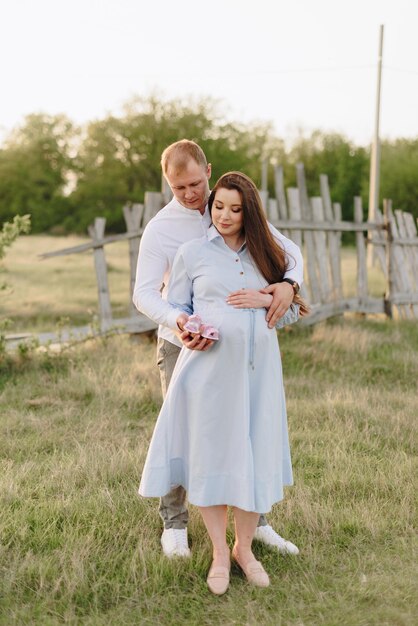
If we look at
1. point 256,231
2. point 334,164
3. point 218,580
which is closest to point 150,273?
point 256,231

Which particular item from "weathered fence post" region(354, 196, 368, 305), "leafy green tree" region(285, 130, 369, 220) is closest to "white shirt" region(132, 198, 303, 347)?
"weathered fence post" region(354, 196, 368, 305)

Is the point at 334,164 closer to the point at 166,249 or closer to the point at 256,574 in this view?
the point at 166,249

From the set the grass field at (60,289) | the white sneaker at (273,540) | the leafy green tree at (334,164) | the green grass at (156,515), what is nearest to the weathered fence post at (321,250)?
the grass field at (60,289)

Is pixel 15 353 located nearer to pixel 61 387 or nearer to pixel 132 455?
pixel 61 387

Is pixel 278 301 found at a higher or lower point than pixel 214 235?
lower

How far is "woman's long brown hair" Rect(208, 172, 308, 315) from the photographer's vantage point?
10.2 ft

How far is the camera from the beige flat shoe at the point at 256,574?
3182 mm

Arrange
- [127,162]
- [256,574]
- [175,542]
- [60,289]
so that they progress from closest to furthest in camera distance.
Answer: [256,574] → [175,542] → [60,289] → [127,162]

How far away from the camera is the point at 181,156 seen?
3.21m

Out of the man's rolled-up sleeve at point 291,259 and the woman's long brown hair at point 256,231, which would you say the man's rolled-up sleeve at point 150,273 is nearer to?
the woman's long brown hair at point 256,231

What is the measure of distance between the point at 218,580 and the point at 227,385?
831 millimetres

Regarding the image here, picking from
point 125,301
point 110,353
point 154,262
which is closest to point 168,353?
point 154,262

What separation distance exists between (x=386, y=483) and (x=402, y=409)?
1619 millimetres

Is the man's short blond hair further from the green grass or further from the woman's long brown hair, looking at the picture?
the green grass
